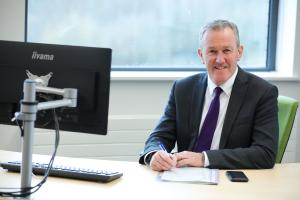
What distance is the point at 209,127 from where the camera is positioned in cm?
246

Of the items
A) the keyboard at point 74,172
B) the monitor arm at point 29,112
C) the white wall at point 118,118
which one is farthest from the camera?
the white wall at point 118,118

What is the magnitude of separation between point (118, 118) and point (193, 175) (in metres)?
1.64

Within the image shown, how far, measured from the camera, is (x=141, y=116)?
368cm

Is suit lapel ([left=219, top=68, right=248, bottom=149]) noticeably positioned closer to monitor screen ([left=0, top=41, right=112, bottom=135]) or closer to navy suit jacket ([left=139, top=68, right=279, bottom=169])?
navy suit jacket ([left=139, top=68, right=279, bottom=169])

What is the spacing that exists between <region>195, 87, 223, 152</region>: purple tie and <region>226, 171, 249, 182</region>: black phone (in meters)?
0.36

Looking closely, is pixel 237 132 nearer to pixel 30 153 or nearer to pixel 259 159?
pixel 259 159

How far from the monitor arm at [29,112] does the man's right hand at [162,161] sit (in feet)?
1.93

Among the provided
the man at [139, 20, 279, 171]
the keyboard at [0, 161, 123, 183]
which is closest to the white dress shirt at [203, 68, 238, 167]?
the man at [139, 20, 279, 171]

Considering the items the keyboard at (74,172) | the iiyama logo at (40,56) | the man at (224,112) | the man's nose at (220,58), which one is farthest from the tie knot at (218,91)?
the iiyama logo at (40,56)

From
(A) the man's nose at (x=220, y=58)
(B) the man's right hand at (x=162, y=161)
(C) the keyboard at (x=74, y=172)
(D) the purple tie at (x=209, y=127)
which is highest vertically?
(A) the man's nose at (x=220, y=58)

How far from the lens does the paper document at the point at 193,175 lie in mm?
1986

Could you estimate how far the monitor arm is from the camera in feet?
4.88

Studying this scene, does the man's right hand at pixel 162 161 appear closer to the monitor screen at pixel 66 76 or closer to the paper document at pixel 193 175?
the paper document at pixel 193 175

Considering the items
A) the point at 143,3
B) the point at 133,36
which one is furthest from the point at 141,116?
the point at 143,3
